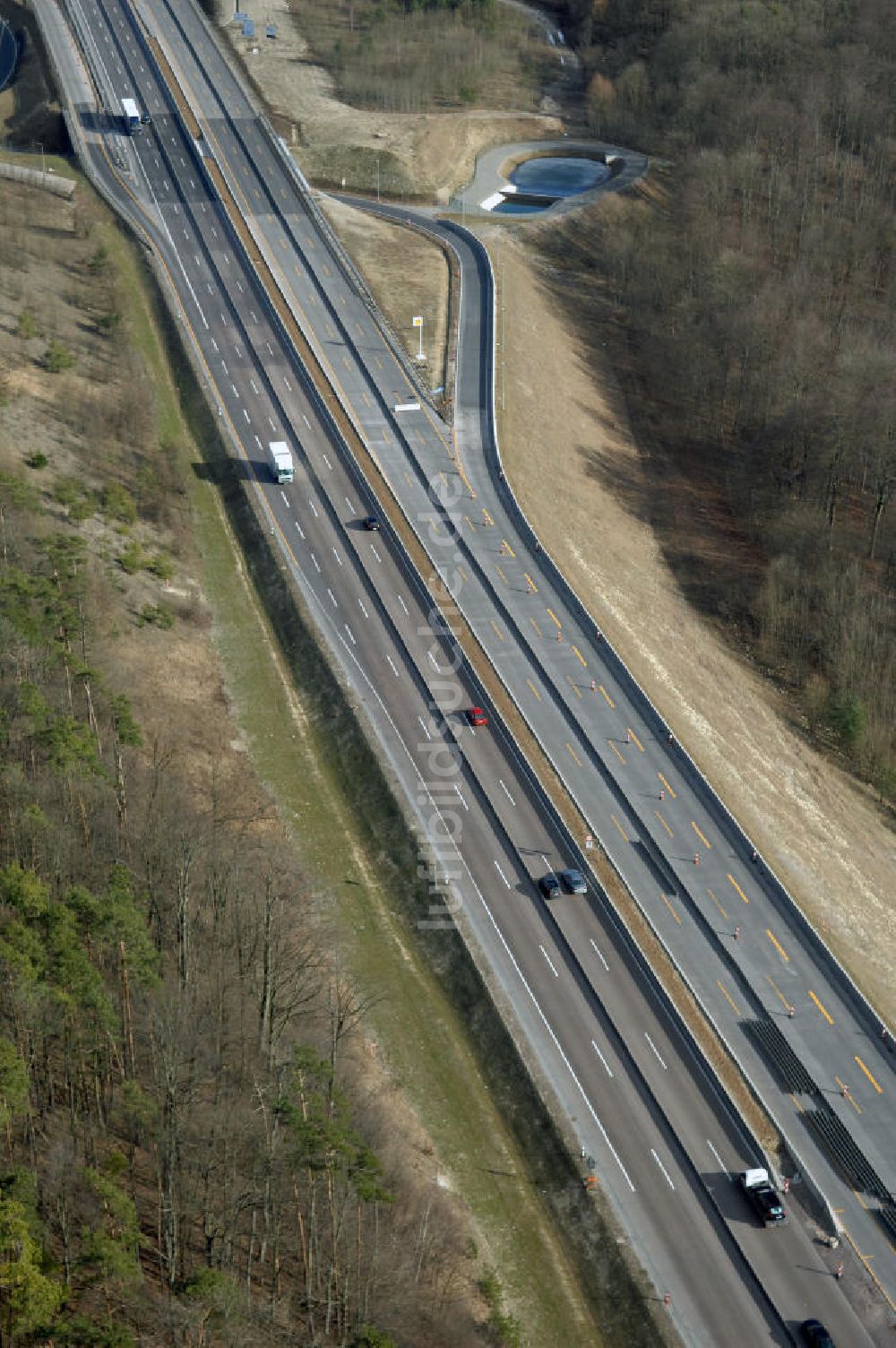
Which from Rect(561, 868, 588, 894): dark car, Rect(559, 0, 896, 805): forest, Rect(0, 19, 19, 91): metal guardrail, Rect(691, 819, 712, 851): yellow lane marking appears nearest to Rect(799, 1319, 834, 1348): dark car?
Rect(561, 868, 588, 894): dark car

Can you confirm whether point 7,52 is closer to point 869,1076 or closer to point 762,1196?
point 869,1076

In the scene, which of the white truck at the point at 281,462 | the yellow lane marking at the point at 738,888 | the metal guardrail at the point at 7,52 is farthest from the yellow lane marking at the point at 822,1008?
the metal guardrail at the point at 7,52

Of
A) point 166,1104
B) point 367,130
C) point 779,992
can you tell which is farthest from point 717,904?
point 367,130

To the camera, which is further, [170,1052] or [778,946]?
[778,946]

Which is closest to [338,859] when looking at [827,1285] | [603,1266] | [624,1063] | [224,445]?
[624,1063]

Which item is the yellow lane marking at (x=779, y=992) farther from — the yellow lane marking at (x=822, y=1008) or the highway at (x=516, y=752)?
the yellow lane marking at (x=822, y=1008)

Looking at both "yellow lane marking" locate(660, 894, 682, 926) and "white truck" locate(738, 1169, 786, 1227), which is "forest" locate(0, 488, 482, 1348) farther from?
"yellow lane marking" locate(660, 894, 682, 926)

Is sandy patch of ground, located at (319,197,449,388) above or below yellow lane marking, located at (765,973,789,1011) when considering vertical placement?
above
